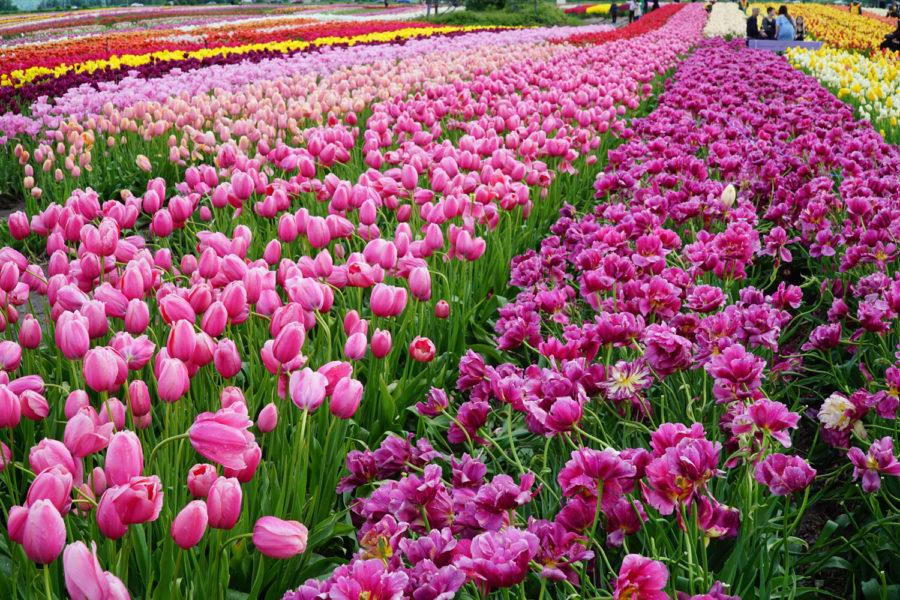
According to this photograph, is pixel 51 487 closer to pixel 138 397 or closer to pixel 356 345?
pixel 138 397

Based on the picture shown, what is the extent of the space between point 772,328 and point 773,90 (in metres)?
6.42

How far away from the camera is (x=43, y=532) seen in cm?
101

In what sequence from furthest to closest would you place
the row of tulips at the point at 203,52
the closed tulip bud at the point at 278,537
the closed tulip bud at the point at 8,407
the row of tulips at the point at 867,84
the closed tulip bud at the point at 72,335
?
1. the row of tulips at the point at 203,52
2. the row of tulips at the point at 867,84
3. the closed tulip bud at the point at 72,335
4. the closed tulip bud at the point at 8,407
5. the closed tulip bud at the point at 278,537

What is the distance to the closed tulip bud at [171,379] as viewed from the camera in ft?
4.72

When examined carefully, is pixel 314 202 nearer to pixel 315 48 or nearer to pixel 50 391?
pixel 50 391

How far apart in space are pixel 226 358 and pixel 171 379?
0.63ft

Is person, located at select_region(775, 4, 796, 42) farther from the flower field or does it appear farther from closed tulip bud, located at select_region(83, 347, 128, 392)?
closed tulip bud, located at select_region(83, 347, 128, 392)

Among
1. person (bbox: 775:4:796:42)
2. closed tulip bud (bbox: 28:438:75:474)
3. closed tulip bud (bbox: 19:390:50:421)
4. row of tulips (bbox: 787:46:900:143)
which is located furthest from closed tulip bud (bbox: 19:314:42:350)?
person (bbox: 775:4:796:42)

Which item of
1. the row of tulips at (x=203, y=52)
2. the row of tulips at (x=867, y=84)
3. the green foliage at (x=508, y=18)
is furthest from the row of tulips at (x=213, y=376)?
the green foliage at (x=508, y=18)

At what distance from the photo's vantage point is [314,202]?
4.18 m

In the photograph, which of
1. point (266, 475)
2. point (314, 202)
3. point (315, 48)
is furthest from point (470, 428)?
point (315, 48)

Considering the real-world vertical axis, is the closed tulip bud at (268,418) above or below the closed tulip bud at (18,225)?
below

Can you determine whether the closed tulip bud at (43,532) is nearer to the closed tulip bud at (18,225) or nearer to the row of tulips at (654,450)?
the row of tulips at (654,450)

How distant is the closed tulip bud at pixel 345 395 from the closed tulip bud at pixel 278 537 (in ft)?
1.25
